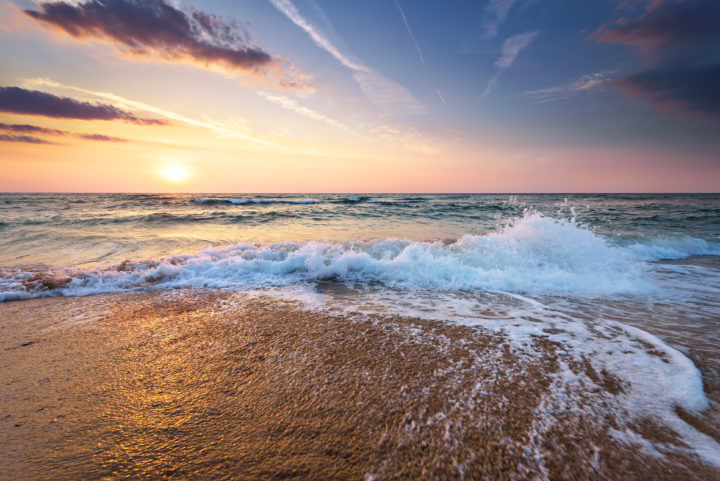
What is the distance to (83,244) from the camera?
7.54m

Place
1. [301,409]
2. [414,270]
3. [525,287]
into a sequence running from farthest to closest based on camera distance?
[414,270] → [525,287] → [301,409]

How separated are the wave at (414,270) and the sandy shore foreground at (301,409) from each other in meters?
1.70

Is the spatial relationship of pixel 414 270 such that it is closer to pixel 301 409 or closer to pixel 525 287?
pixel 525 287

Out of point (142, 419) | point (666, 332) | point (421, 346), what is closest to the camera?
point (142, 419)

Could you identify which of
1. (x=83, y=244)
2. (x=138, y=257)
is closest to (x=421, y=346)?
(x=138, y=257)

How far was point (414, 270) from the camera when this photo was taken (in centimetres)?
508

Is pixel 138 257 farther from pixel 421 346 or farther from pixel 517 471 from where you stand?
pixel 517 471

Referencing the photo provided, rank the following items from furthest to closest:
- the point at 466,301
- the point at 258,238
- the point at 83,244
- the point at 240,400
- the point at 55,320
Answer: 1. the point at 258,238
2. the point at 83,244
3. the point at 466,301
4. the point at 55,320
5. the point at 240,400

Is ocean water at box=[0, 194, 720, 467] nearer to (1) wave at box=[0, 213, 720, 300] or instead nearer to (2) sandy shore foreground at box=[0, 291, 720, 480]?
(1) wave at box=[0, 213, 720, 300]

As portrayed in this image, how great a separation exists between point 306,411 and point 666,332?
361 centimetres

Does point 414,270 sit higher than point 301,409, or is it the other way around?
point 301,409

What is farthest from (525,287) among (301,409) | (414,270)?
(301,409)

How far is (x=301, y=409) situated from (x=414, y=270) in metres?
3.61

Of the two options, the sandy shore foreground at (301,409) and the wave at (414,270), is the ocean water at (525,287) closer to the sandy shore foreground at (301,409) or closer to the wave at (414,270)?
the wave at (414,270)
